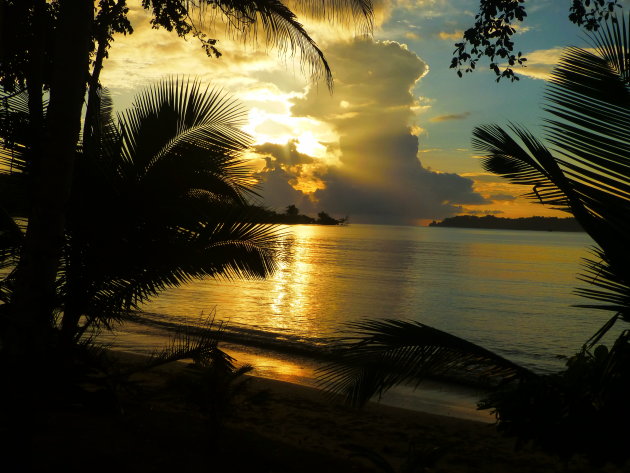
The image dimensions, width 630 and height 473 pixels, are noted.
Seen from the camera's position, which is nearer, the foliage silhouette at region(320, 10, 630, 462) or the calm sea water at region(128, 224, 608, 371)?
the foliage silhouette at region(320, 10, 630, 462)

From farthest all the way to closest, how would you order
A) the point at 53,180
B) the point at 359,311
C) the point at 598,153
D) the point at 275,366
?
1. the point at 359,311
2. the point at 275,366
3. the point at 53,180
4. the point at 598,153

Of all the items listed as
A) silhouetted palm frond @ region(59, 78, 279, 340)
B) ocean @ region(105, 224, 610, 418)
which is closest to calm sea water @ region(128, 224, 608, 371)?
ocean @ region(105, 224, 610, 418)

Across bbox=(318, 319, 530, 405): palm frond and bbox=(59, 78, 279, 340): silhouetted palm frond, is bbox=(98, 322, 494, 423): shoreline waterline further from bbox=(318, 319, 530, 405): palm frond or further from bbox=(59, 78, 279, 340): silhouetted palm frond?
bbox=(318, 319, 530, 405): palm frond

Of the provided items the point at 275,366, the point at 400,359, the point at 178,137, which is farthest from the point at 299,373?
the point at 400,359

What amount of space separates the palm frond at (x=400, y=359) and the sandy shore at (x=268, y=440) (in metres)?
0.25

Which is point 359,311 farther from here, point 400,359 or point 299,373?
point 400,359

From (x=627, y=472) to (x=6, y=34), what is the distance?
891 cm

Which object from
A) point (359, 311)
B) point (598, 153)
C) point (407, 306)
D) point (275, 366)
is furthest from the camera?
point (407, 306)

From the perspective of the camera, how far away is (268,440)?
594 centimetres

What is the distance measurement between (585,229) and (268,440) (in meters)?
4.61

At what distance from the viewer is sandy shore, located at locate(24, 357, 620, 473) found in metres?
4.28

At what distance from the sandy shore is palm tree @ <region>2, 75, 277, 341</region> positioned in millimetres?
1049

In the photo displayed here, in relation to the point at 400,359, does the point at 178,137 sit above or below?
above

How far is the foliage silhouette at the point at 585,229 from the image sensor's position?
8.18ft
